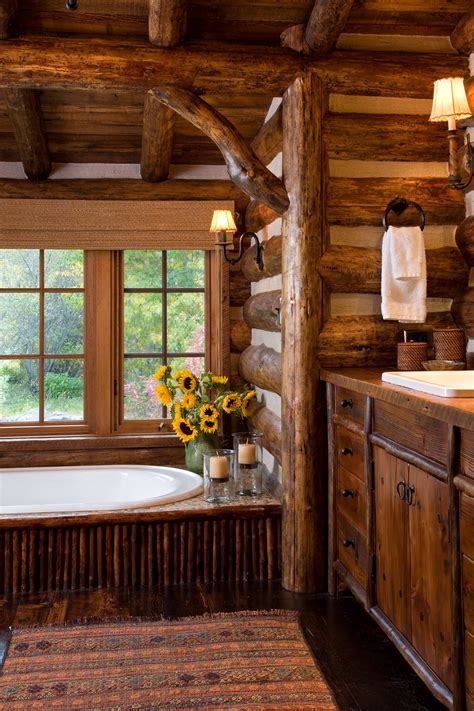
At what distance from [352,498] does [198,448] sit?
4.94 feet

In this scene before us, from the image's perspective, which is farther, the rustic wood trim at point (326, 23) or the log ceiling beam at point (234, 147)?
the log ceiling beam at point (234, 147)

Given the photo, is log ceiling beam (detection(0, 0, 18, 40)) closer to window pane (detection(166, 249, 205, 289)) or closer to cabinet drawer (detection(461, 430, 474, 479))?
window pane (detection(166, 249, 205, 289))

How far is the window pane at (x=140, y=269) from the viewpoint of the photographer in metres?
4.86

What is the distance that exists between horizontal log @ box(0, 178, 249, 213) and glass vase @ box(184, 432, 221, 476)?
58.3 inches

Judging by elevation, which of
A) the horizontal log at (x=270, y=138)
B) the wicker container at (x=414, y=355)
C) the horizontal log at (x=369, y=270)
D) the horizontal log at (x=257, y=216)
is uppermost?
the horizontal log at (x=270, y=138)

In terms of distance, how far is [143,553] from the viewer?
3.54 m

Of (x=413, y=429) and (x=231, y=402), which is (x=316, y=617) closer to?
(x=413, y=429)

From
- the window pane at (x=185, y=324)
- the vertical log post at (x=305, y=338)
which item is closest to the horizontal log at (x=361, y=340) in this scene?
the vertical log post at (x=305, y=338)

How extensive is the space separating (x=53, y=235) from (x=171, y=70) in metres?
1.63

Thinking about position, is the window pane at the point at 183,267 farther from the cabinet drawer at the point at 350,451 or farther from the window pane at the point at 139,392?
the cabinet drawer at the point at 350,451

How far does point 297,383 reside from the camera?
3.44 meters

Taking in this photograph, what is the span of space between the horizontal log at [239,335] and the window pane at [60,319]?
961 mm

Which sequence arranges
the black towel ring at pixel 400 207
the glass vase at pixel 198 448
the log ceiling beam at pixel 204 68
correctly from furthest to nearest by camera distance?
1. the glass vase at pixel 198 448
2. the black towel ring at pixel 400 207
3. the log ceiling beam at pixel 204 68

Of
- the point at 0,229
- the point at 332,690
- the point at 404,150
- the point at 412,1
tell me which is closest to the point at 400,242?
the point at 404,150
